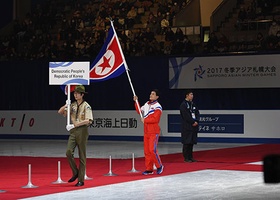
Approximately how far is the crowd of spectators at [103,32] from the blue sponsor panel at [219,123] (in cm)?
245

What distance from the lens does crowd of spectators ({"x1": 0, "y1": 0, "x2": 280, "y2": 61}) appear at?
24047 mm

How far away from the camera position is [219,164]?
49.5 ft

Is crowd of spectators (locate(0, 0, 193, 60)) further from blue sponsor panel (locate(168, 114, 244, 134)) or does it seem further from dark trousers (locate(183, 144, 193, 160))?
dark trousers (locate(183, 144, 193, 160))

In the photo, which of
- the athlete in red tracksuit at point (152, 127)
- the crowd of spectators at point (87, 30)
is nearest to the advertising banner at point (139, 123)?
the crowd of spectators at point (87, 30)

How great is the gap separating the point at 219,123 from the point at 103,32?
7.24 metres

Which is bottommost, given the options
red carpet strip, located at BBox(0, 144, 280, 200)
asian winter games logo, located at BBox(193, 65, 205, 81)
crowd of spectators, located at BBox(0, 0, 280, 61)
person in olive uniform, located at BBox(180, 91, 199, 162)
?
red carpet strip, located at BBox(0, 144, 280, 200)

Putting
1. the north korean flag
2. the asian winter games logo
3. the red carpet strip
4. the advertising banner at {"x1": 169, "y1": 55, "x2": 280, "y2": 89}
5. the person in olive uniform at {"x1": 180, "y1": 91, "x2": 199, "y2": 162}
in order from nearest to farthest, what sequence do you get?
1. the red carpet strip
2. the north korean flag
3. the person in olive uniform at {"x1": 180, "y1": 91, "x2": 199, "y2": 162}
4. the advertising banner at {"x1": 169, "y1": 55, "x2": 280, "y2": 89}
5. the asian winter games logo

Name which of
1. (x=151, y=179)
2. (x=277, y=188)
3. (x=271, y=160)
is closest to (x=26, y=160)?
(x=151, y=179)

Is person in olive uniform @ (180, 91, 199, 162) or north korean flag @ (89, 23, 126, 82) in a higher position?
north korean flag @ (89, 23, 126, 82)

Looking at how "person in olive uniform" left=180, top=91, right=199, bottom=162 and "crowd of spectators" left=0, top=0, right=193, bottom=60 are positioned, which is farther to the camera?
"crowd of spectators" left=0, top=0, right=193, bottom=60

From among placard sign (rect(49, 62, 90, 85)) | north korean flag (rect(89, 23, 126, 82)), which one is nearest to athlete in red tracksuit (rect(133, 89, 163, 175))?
north korean flag (rect(89, 23, 126, 82))

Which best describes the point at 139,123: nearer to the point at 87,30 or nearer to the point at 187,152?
the point at 87,30

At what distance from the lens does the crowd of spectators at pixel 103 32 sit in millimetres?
24047

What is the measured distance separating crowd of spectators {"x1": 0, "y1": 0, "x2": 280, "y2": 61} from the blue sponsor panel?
2.45 m
